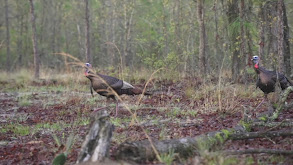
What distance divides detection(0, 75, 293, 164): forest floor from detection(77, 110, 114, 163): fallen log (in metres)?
0.39

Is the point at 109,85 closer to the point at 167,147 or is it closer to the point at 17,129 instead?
the point at 17,129

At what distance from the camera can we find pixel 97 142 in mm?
A: 4242

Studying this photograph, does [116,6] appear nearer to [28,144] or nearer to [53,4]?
[53,4]

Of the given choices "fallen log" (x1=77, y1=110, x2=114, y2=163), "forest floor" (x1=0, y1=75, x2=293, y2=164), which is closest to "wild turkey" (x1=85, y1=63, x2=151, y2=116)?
"forest floor" (x1=0, y1=75, x2=293, y2=164)

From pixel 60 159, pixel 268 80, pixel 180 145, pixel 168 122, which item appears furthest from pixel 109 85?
pixel 180 145

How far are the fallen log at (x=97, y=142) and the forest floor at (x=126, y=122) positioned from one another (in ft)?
1.27

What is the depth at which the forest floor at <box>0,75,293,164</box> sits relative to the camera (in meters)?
5.20

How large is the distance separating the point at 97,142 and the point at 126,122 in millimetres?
3365

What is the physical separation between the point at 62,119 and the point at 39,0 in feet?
82.8

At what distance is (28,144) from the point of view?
5.97 metres

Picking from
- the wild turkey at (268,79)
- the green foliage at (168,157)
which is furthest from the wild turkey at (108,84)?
the green foliage at (168,157)

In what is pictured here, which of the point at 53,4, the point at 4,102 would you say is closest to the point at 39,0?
the point at 53,4

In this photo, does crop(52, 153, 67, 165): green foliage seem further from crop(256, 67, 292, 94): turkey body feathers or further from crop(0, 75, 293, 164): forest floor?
crop(256, 67, 292, 94): turkey body feathers

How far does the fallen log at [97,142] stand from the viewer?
418 cm
